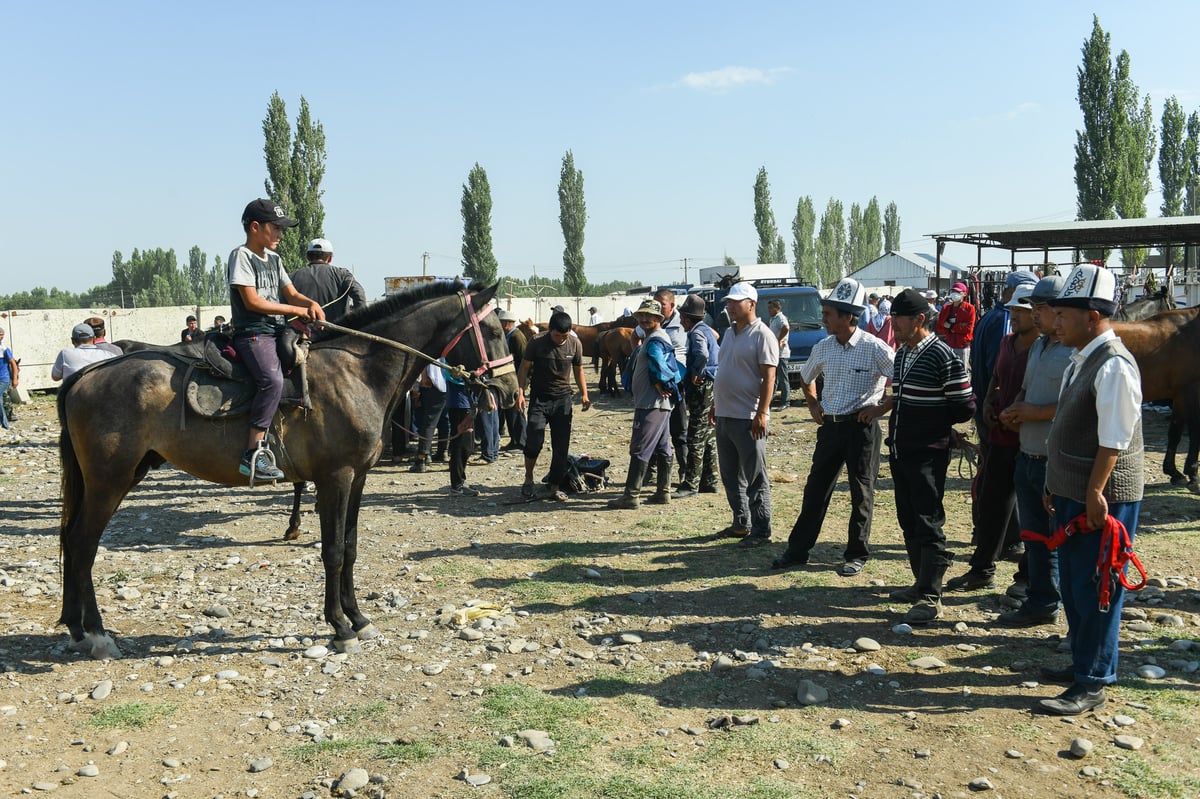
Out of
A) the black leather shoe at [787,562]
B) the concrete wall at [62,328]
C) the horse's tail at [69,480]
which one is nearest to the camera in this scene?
the horse's tail at [69,480]

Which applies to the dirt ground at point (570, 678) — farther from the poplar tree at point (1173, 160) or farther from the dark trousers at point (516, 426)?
the poplar tree at point (1173, 160)

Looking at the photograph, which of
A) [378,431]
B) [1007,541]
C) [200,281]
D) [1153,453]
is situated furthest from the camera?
[200,281]

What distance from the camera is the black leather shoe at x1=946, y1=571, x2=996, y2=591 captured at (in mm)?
6777

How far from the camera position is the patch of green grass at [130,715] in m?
4.79

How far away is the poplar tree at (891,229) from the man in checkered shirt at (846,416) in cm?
8771

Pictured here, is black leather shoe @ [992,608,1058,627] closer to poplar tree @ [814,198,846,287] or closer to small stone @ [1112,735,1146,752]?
small stone @ [1112,735,1146,752]

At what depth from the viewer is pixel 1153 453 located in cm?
1207

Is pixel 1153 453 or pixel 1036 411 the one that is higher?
pixel 1036 411

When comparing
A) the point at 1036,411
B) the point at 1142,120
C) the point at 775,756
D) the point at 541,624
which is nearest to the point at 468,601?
the point at 541,624

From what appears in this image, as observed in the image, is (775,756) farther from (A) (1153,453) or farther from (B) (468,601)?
(A) (1153,453)

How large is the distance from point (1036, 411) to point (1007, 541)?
2102mm

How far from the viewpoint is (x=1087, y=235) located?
76.5 ft

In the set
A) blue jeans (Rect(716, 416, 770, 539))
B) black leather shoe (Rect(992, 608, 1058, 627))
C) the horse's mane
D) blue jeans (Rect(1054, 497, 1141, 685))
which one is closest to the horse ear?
the horse's mane

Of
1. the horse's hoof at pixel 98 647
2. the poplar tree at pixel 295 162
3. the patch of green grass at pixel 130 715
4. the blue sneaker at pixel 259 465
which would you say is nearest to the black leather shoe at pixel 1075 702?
the patch of green grass at pixel 130 715
